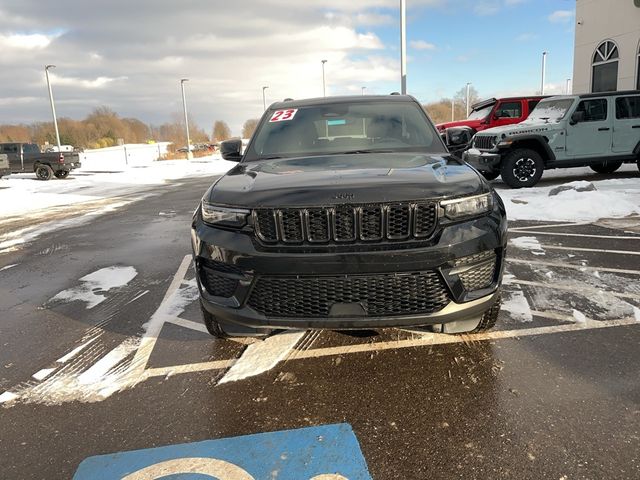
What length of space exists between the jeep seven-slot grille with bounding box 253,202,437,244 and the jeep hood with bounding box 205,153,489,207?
5 cm

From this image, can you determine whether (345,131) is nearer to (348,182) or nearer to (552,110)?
(348,182)

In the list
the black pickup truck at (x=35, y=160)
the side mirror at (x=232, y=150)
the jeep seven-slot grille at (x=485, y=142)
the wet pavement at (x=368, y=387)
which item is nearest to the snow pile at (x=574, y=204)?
the jeep seven-slot grille at (x=485, y=142)

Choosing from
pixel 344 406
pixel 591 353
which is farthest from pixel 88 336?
pixel 591 353

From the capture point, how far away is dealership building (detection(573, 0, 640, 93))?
17.2m

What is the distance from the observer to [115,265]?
6035mm

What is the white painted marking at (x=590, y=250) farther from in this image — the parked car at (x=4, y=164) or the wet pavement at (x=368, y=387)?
the parked car at (x=4, y=164)

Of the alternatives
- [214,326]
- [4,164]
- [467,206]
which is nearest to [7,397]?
[214,326]

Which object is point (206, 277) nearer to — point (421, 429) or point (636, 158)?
point (421, 429)

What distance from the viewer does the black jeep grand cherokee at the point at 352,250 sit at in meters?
2.59

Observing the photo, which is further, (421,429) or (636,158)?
(636,158)

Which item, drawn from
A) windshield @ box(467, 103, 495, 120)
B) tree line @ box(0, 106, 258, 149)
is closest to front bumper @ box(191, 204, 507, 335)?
windshield @ box(467, 103, 495, 120)

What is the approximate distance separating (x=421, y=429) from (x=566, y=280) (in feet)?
9.47

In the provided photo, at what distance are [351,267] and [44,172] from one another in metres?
23.6

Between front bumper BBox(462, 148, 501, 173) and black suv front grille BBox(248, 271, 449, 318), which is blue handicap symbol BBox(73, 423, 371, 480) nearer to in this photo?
black suv front grille BBox(248, 271, 449, 318)
